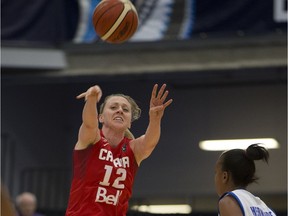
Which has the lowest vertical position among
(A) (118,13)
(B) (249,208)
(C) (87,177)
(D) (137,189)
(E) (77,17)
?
(B) (249,208)

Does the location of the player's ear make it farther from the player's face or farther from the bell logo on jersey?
the player's face

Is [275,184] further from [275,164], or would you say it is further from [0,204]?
[0,204]

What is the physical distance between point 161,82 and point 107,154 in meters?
9.13

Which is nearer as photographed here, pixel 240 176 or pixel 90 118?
pixel 240 176

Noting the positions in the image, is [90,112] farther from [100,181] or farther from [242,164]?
[242,164]

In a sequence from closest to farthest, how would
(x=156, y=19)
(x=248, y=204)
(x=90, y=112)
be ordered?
1. (x=248, y=204)
2. (x=90, y=112)
3. (x=156, y=19)

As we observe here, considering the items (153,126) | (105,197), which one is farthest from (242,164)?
(105,197)

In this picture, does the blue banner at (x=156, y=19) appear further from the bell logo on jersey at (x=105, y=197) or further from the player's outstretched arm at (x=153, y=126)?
the bell logo on jersey at (x=105, y=197)

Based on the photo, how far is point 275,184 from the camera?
18344 mm

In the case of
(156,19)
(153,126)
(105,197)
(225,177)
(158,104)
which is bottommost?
(225,177)

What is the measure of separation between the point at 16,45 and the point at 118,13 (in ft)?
22.4

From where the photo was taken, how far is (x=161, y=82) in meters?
17.0

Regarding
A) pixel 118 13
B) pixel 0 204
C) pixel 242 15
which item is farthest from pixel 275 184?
pixel 0 204

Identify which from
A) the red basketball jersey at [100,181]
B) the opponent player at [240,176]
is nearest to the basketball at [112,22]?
the red basketball jersey at [100,181]
